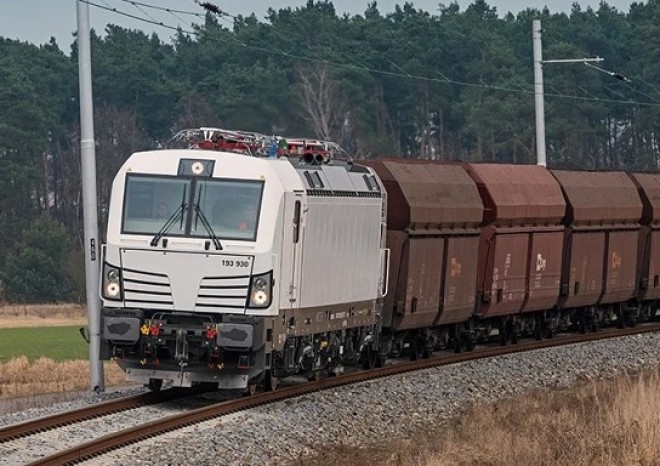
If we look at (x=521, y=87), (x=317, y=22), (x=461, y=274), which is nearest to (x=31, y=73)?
(x=317, y=22)

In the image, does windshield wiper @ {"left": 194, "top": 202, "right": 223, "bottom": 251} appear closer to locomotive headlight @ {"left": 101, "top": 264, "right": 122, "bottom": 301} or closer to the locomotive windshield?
the locomotive windshield

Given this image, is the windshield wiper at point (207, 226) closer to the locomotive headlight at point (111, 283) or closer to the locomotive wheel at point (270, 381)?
the locomotive headlight at point (111, 283)

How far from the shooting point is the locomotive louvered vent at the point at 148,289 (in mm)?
20734

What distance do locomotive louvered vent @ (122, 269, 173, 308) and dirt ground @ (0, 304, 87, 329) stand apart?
49.0 metres

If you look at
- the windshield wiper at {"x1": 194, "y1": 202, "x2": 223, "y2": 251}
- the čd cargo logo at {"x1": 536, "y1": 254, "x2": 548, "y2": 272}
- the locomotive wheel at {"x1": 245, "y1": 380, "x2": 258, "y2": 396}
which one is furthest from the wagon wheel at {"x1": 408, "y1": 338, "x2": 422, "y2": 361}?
the windshield wiper at {"x1": 194, "y1": 202, "x2": 223, "y2": 251}

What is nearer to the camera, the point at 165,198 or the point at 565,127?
the point at 165,198

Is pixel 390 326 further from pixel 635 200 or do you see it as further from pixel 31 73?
pixel 31 73

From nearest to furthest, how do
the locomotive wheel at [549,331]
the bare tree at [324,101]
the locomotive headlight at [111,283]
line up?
the locomotive headlight at [111,283] < the locomotive wheel at [549,331] < the bare tree at [324,101]

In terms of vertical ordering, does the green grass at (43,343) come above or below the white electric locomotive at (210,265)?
below

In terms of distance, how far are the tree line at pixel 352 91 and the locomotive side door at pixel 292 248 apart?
5628 cm

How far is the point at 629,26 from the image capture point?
114625mm

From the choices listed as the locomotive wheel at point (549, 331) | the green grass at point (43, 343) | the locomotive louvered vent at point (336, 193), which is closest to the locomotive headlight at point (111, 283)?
the locomotive louvered vent at point (336, 193)

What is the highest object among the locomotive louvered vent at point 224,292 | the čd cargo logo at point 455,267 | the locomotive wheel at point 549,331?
the locomotive louvered vent at point 224,292

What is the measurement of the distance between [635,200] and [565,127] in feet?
180
